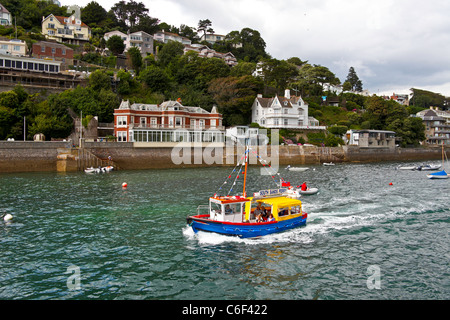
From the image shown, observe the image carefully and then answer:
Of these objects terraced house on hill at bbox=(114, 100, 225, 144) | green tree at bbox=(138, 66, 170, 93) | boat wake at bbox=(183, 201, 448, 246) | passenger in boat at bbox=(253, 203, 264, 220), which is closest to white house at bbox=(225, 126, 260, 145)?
terraced house on hill at bbox=(114, 100, 225, 144)

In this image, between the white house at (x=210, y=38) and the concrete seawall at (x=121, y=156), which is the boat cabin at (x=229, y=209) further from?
the white house at (x=210, y=38)

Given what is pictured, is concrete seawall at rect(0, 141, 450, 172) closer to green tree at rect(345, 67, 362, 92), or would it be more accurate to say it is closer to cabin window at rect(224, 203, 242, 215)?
cabin window at rect(224, 203, 242, 215)

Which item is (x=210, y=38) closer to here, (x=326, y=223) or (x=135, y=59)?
(x=135, y=59)

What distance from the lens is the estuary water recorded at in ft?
49.8

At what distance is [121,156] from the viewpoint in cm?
Answer: 6097

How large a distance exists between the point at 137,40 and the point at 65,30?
925 inches

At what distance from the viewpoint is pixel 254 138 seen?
259ft

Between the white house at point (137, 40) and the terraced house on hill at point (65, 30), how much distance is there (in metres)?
9.11

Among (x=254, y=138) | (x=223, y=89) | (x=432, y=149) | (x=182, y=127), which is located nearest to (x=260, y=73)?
(x=223, y=89)

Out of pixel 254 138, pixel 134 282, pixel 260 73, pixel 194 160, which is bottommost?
pixel 134 282

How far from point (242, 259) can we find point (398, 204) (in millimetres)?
21642

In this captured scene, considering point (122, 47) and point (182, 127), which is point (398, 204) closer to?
point (182, 127)

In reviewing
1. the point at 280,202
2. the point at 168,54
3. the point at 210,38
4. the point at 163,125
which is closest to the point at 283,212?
the point at 280,202

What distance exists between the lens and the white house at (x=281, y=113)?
294 ft
